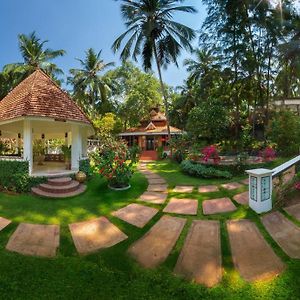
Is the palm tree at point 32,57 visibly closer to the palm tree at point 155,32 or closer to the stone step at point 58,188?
the palm tree at point 155,32

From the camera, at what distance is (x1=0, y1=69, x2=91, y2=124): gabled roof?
8844 millimetres

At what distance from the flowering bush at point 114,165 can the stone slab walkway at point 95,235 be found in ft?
8.58

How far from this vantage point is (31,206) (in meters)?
6.84

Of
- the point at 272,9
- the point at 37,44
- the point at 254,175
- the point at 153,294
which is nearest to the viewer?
the point at 153,294

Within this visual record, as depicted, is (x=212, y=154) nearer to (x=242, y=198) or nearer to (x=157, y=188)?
(x=157, y=188)

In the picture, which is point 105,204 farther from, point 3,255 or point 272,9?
point 272,9

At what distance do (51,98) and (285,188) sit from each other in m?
8.48

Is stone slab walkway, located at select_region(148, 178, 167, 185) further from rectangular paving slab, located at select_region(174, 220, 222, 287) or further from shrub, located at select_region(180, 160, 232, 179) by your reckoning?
rectangular paving slab, located at select_region(174, 220, 222, 287)

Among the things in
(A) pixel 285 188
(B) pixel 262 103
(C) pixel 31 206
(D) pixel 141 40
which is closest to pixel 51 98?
(C) pixel 31 206

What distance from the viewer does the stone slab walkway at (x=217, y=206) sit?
6145mm

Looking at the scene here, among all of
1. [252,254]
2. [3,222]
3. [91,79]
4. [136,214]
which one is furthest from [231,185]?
[91,79]

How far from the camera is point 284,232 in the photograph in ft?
15.5

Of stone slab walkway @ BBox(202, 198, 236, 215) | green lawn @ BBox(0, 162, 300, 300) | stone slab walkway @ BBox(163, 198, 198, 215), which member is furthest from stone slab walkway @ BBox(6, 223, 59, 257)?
stone slab walkway @ BBox(202, 198, 236, 215)

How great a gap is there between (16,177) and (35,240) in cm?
408
